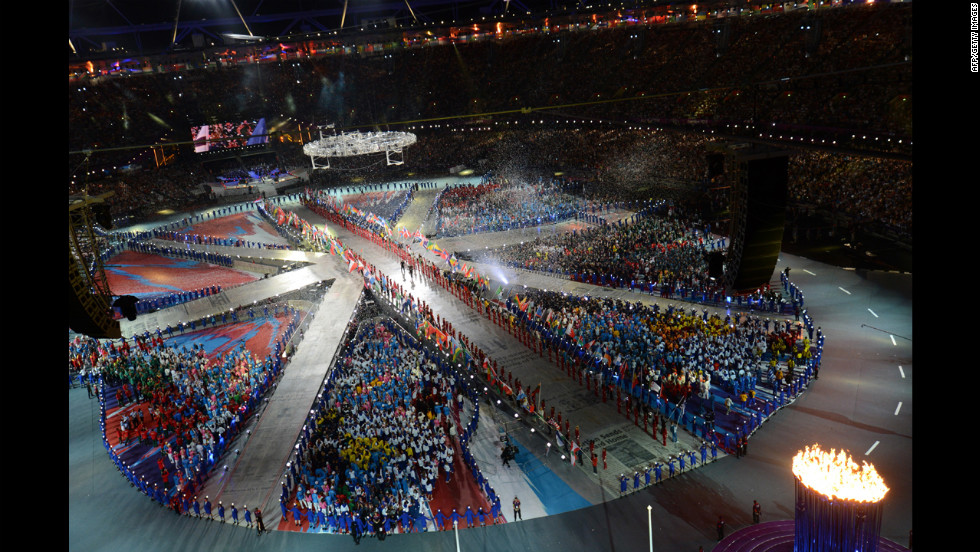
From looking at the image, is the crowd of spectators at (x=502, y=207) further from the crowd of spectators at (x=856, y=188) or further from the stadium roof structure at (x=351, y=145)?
the crowd of spectators at (x=856, y=188)

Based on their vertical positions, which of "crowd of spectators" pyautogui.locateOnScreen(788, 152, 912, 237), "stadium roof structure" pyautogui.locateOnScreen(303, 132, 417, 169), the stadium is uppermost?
"stadium roof structure" pyautogui.locateOnScreen(303, 132, 417, 169)

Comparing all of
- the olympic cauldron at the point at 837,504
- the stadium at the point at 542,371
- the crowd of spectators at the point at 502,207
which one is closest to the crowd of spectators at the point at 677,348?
the stadium at the point at 542,371

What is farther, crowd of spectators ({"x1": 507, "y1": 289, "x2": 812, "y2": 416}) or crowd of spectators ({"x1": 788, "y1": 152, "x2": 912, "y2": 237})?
crowd of spectators ({"x1": 788, "y1": 152, "x2": 912, "y2": 237})

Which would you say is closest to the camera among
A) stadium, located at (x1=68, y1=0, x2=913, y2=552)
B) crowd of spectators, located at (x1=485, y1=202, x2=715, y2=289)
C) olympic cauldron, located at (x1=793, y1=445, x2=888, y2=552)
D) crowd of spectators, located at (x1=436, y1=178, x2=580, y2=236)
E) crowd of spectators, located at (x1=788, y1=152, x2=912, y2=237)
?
olympic cauldron, located at (x1=793, y1=445, x2=888, y2=552)

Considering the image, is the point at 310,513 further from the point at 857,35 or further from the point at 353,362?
the point at 857,35

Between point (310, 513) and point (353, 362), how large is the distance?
7.34 meters

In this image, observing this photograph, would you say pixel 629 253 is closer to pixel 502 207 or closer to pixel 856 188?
pixel 856 188

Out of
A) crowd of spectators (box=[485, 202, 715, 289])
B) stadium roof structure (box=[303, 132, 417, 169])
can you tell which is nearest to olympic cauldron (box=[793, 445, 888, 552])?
crowd of spectators (box=[485, 202, 715, 289])

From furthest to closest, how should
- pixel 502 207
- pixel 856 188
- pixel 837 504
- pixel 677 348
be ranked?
pixel 502 207 → pixel 856 188 → pixel 677 348 → pixel 837 504

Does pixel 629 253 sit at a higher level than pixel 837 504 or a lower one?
higher

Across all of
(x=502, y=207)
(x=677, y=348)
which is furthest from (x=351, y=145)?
(x=677, y=348)

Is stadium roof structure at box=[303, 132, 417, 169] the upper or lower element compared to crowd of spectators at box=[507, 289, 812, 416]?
upper

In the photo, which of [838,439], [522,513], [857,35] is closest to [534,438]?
[522,513]

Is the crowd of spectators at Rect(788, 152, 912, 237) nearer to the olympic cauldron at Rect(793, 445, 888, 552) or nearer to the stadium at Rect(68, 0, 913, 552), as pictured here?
the stadium at Rect(68, 0, 913, 552)
